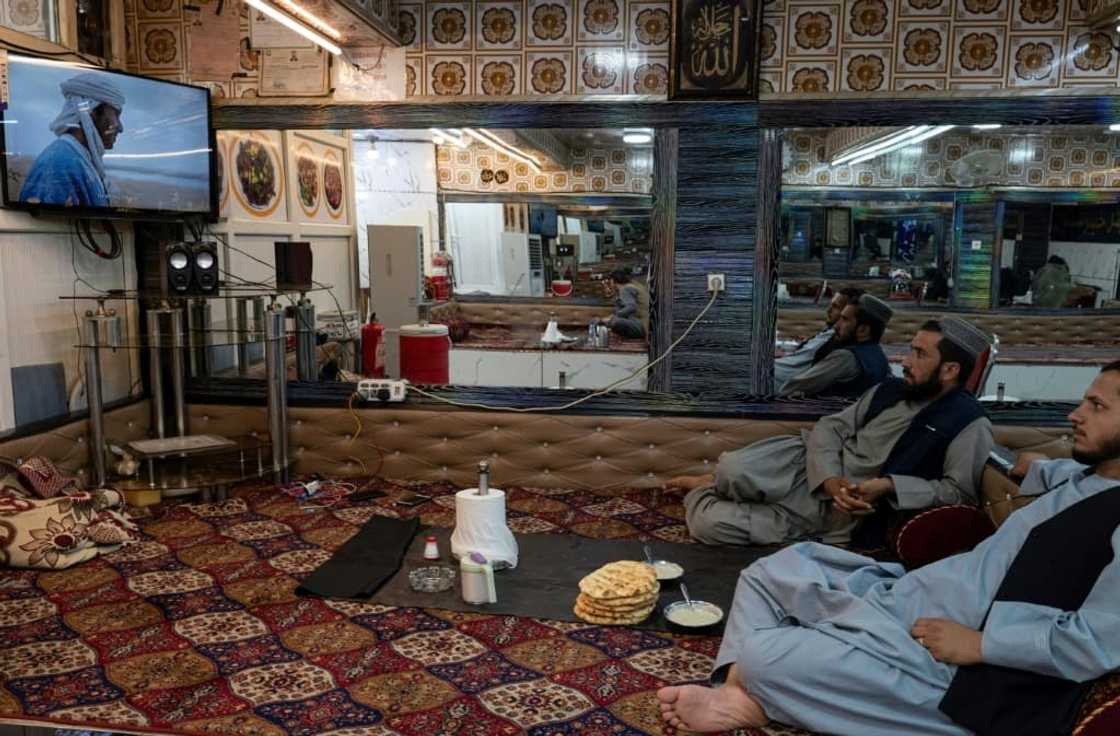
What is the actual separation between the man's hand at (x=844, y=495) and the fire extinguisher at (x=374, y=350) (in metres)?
2.44

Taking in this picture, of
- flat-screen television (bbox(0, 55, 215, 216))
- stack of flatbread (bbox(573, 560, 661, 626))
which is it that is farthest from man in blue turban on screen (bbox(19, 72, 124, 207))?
stack of flatbread (bbox(573, 560, 661, 626))

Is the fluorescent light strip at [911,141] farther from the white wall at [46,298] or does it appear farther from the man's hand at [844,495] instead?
the white wall at [46,298]

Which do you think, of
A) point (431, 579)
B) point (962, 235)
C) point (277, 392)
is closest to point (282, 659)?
point (431, 579)

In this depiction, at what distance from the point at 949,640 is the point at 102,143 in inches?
157

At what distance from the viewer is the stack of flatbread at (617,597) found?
295 centimetres

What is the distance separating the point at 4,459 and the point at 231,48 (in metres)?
2.27

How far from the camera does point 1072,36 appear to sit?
412cm

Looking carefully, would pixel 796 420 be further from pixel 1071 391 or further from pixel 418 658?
pixel 418 658

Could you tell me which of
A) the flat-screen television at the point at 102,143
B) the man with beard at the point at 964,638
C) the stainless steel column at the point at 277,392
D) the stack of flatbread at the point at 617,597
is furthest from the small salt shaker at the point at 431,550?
the flat-screen television at the point at 102,143

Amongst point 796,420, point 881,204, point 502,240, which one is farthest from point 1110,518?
point 502,240

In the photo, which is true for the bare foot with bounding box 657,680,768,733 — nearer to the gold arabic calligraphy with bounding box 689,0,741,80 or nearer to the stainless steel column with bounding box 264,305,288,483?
the stainless steel column with bounding box 264,305,288,483

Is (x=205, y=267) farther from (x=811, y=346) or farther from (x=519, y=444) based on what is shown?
(x=811, y=346)

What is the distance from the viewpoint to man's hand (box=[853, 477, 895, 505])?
11.4 feet

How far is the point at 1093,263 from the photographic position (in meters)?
4.46
